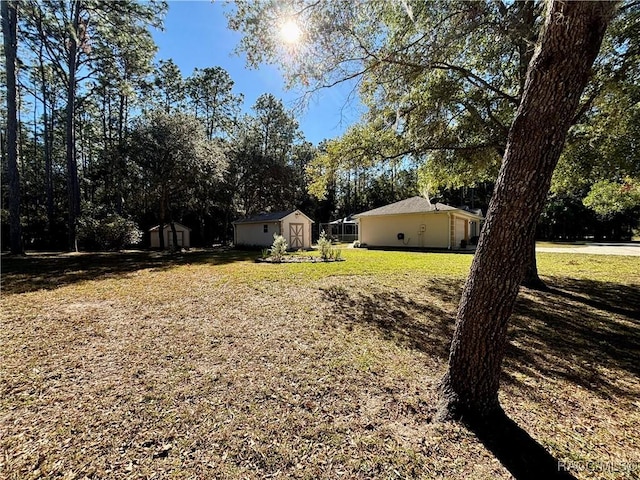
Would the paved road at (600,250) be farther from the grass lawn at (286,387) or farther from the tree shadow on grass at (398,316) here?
the tree shadow on grass at (398,316)

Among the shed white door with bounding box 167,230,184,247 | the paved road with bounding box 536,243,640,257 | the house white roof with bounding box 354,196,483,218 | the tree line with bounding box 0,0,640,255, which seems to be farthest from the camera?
the shed white door with bounding box 167,230,184,247

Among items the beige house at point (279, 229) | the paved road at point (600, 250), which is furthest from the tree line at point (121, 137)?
the paved road at point (600, 250)

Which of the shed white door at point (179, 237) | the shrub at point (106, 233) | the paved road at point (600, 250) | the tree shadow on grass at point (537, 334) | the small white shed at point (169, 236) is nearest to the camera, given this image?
the tree shadow on grass at point (537, 334)

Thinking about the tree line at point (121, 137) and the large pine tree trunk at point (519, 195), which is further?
the tree line at point (121, 137)

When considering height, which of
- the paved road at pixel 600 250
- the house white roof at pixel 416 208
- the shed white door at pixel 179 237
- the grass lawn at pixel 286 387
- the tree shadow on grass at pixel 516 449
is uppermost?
the house white roof at pixel 416 208

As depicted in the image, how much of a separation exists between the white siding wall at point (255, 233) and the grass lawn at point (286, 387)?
12783 millimetres

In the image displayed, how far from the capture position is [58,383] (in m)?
2.80

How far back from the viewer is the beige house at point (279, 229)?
60.3 ft

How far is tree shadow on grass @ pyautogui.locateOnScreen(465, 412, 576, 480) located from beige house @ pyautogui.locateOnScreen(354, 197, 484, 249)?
16.1 meters

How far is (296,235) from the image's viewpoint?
19094 millimetres

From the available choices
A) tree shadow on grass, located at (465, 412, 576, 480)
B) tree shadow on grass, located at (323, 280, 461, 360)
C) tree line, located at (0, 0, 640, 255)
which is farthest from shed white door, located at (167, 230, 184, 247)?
tree shadow on grass, located at (465, 412, 576, 480)

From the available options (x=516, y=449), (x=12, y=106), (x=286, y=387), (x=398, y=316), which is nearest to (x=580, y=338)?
(x=398, y=316)

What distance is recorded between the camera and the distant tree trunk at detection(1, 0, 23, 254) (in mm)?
11898

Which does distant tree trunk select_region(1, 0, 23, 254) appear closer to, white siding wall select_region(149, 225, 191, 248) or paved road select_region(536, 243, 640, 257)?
white siding wall select_region(149, 225, 191, 248)
